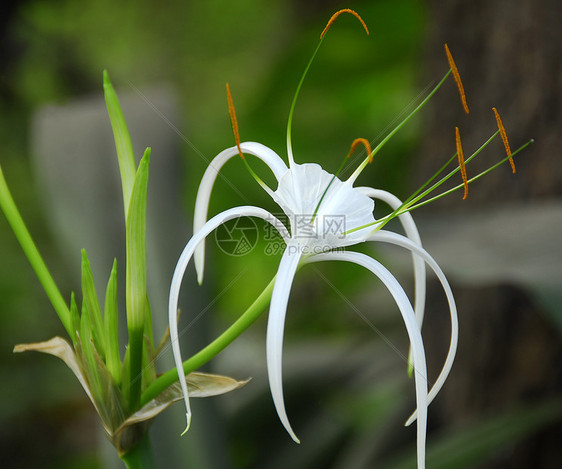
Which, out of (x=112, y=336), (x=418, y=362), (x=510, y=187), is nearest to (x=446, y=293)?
(x=418, y=362)

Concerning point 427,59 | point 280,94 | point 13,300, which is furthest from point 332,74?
point 13,300

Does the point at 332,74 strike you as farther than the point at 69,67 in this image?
Yes

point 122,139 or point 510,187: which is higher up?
point 122,139

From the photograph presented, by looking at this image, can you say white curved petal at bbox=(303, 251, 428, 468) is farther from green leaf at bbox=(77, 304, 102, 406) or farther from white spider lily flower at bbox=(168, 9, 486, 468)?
green leaf at bbox=(77, 304, 102, 406)

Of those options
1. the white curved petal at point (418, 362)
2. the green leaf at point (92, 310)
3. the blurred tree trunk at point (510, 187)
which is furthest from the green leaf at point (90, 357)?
the blurred tree trunk at point (510, 187)

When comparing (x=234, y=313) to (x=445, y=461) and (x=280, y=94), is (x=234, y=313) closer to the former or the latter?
(x=280, y=94)

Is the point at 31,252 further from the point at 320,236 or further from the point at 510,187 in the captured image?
the point at 510,187
